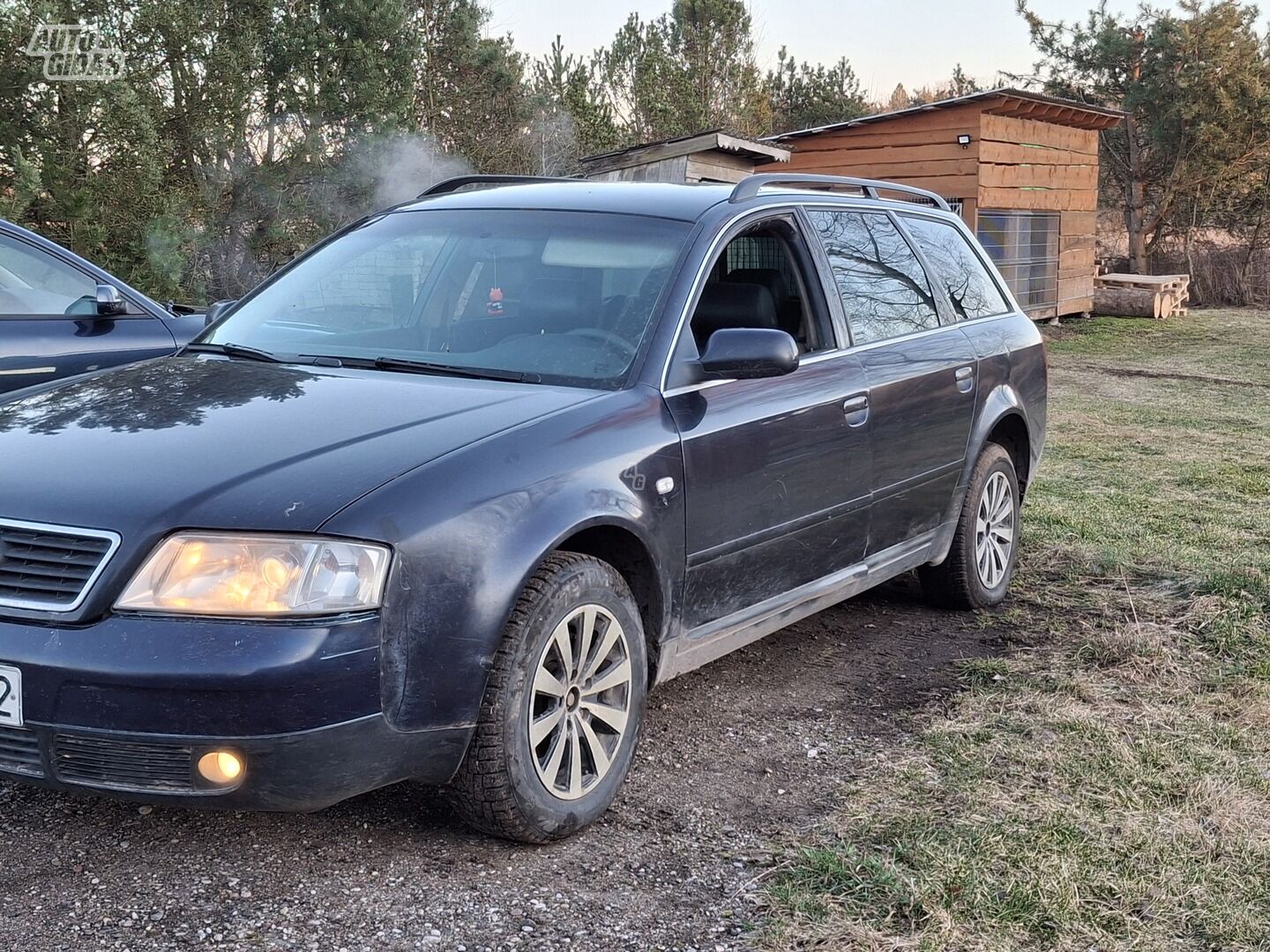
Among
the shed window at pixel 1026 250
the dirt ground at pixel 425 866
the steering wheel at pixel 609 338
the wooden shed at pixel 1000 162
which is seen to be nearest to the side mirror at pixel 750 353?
the steering wheel at pixel 609 338

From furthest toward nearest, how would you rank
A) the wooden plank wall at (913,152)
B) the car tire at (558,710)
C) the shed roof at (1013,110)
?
the wooden plank wall at (913,152), the shed roof at (1013,110), the car tire at (558,710)

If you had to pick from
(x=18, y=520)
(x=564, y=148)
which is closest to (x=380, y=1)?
(x=564, y=148)

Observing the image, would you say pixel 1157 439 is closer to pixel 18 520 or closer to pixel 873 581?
pixel 873 581

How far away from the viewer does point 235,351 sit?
4.18 meters

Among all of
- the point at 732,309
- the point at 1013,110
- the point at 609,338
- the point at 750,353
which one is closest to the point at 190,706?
the point at 609,338

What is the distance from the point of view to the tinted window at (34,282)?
593 centimetres

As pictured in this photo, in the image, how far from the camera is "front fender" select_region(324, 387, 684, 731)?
9.62 ft

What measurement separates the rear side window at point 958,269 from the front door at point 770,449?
114 centimetres

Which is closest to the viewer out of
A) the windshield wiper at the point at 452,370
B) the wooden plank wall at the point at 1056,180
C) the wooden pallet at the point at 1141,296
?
the windshield wiper at the point at 452,370

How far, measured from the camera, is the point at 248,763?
283 centimetres

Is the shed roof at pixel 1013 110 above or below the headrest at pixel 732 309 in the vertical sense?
above

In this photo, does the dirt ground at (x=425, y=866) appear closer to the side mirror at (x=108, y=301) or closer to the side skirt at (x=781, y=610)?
the side skirt at (x=781, y=610)

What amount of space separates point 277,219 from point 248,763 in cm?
1400

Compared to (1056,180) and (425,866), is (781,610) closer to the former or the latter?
(425,866)
